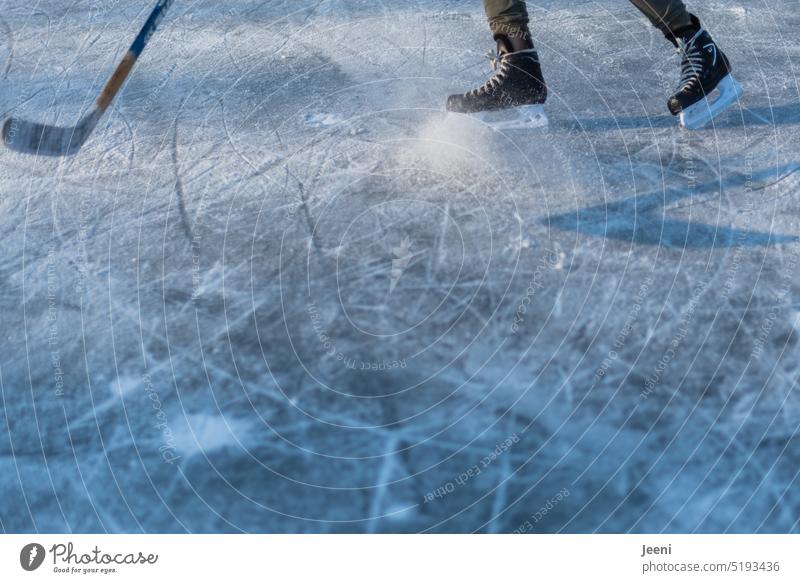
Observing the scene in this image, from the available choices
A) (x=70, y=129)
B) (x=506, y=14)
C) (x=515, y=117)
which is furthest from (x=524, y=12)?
(x=70, y=129)

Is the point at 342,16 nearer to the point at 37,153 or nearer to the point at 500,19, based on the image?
the point at 500,19

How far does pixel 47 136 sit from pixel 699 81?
2905 mm

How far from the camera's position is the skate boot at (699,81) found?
3768 mm

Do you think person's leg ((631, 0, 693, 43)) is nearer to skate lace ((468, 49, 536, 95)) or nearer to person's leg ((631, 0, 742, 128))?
person's leg ((631, 0, 742, 128))

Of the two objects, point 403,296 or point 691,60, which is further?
point 691,60

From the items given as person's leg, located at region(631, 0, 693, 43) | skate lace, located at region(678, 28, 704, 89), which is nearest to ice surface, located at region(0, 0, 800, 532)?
skate lace, located at region(678, 28, 704, 89)

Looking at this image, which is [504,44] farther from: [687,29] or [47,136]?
[47,136]

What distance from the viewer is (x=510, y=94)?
12.5 feet

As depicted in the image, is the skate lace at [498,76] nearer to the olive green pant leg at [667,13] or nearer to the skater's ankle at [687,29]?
the olive green pant leg at [667,13]

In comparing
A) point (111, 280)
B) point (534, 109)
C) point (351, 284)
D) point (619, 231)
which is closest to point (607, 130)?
point (534, 109)

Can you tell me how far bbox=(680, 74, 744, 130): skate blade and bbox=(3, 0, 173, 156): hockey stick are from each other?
2413 millimetres

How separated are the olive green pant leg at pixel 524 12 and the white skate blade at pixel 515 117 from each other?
14.0 inches

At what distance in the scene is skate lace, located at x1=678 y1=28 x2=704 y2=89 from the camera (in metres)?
3.78
